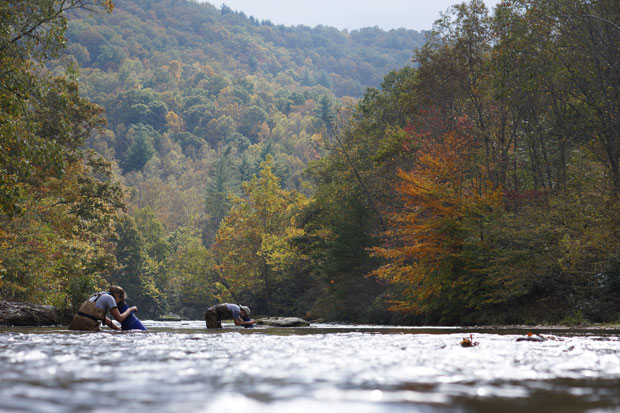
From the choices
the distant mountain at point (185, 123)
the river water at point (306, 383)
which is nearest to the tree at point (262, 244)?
the river water at point (306, 383)

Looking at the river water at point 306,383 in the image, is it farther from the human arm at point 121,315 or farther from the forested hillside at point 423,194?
the forested hillside at point 423,194

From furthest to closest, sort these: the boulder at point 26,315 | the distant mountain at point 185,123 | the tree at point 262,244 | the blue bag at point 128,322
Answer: the distant mountain at point 185,123, the tree at point 262,244, the boulder at point 26,315, the blue bag at point 128,322

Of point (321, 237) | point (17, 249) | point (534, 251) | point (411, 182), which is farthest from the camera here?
point (321, 237)

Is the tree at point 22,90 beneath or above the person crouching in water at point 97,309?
above

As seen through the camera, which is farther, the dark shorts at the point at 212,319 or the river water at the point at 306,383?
the dark shorts at the point at 212,319

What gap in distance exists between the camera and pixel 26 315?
66.6 feet

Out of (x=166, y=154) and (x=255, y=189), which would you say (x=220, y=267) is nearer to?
(x=255, y=189)

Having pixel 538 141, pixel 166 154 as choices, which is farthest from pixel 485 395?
pixel 166 154

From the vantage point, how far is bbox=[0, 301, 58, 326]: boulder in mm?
19641

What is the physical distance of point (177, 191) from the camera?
376 feet

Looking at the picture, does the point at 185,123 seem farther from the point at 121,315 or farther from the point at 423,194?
the point at 121,315

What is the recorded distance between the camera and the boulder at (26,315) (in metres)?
19.6

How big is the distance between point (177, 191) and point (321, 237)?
247 ft

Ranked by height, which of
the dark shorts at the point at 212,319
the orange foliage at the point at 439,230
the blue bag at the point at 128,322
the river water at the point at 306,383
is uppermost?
the orange foliage at the point at 439,230
